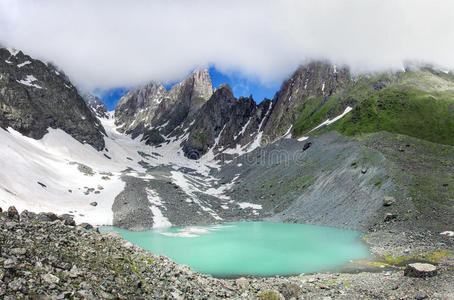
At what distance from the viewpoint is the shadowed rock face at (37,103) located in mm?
118625

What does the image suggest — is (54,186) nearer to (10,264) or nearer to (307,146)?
(10,264)

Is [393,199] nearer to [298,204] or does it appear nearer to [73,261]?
[298,204]

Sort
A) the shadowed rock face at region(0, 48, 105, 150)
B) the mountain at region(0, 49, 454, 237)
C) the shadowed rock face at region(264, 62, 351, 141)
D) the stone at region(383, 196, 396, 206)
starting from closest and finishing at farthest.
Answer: the stone at region(383, 196, 396, 206)
the mountain at region(0, 49, 454, 237)
the shadowed rock face at region(0, 48, 105, 150)
the shadowed rock face at region(264, 62, 351, 141)

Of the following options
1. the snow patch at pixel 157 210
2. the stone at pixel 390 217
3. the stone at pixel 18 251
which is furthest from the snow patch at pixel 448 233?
the snow patch at pixel 157 210

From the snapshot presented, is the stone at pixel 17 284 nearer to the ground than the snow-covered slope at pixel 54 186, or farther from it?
nearer to the ground

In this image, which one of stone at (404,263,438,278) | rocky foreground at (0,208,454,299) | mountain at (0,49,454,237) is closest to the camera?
rocky foreground at (0,208,454,299)

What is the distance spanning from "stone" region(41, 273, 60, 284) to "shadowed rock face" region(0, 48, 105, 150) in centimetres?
12646

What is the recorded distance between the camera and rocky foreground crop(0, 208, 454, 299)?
915 centimetres

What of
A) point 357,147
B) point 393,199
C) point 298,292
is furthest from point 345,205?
point 298,292

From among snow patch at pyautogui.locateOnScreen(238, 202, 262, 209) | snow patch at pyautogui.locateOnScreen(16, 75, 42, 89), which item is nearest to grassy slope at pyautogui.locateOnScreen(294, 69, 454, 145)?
snow patch at pyautogui.locateOnScreen(238, 202, 262, 209)

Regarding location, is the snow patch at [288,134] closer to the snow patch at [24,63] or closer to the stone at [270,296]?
the stone at [270,296]

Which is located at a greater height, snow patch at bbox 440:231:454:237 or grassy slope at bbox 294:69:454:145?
grassy slope at bbox 294:69:454:145

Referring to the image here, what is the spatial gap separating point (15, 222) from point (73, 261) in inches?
134

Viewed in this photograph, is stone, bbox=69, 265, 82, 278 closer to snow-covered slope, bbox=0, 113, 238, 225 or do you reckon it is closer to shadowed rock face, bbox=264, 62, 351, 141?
snow-covered slope, bbox=0, 113, 238, 225
